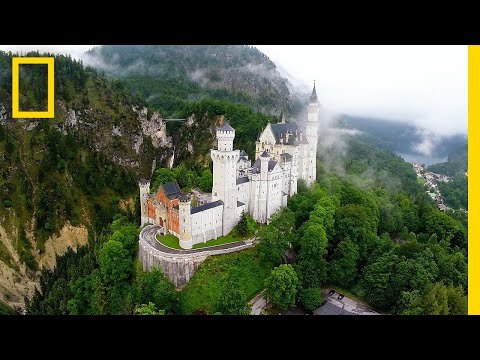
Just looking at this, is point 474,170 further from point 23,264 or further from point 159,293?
point 23,264

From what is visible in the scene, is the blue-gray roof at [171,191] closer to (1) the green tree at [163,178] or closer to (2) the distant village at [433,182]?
(1) the green tree at [163,178]

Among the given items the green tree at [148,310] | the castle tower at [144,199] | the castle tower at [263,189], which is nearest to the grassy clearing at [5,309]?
the castle tower at [144,199]

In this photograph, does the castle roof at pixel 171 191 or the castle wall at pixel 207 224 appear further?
the castle roof at pixel 171 191

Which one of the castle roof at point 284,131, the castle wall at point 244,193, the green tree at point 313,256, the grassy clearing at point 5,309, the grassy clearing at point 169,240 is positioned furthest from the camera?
the grassy clearing at point 5,309

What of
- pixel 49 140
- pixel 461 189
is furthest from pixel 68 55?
pixel 461 189

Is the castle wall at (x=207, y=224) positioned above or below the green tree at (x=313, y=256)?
above

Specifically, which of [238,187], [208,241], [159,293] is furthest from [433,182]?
[159,293]

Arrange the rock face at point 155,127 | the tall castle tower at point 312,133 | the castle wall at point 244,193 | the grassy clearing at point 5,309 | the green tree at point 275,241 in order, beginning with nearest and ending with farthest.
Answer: the green tree at point 275,241 → the castle wall at point 244,193 → the tall castle tower at point 312,133 → the grassy clearing at point 5,309 → the rock face at point 155,127
